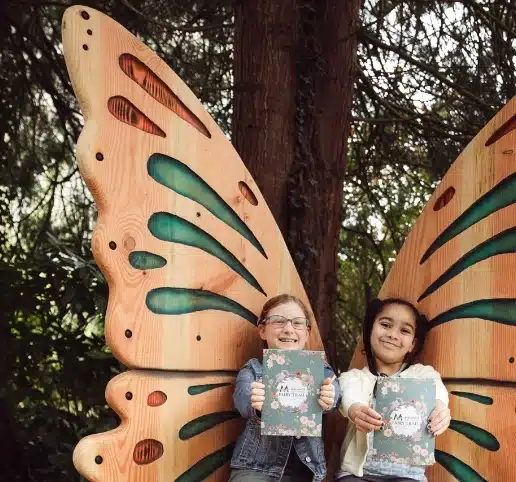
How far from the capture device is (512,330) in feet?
9.48

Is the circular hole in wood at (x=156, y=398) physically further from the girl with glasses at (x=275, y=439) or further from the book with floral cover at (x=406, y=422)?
the book with floral cover at (x=406, y=422)

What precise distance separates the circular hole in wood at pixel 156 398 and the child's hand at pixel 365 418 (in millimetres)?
617

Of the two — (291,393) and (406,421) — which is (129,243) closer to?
(291,393)

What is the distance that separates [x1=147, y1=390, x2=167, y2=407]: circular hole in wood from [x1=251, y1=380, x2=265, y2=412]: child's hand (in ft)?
0.94

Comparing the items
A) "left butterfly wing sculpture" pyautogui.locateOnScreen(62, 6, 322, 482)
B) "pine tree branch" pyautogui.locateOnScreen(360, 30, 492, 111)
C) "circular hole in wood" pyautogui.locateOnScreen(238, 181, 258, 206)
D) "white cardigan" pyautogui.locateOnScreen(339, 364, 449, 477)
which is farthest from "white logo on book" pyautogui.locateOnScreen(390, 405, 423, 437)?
"pine tree branch" pyautogui.locateOnScreen(360, 30, 492, 111)

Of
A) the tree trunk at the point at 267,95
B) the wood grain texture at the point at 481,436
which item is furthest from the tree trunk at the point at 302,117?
the wood grain texture at the point at 481,436

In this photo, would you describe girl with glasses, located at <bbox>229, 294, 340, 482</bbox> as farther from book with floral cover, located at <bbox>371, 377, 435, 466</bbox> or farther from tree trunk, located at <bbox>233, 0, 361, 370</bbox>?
tree trunk, located at <bbox>233, 0, 361, 370</bbox>

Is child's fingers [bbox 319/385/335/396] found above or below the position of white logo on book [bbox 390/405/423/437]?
above

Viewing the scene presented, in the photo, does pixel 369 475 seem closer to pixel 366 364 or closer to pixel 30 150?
pixel 366 364

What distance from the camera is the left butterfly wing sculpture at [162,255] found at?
8.67 feet

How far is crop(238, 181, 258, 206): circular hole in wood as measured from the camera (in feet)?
9.84

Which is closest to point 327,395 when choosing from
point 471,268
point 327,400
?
point 327,400

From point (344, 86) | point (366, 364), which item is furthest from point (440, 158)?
point (366, 364)

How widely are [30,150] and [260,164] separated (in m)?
2.05
